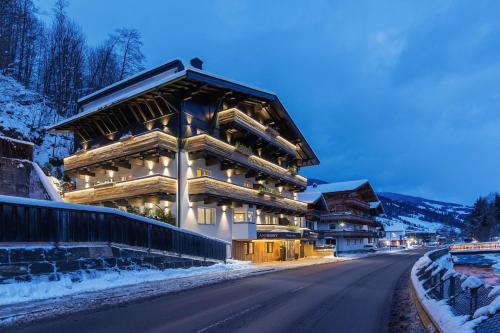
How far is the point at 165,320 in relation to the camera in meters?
9.39

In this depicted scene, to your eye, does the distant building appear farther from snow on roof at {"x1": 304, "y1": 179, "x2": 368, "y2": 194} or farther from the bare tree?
the bare tree

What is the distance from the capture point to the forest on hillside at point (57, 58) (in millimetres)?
54500

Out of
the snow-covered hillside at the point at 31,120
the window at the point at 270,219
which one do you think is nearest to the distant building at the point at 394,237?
the window at the point at 270,219

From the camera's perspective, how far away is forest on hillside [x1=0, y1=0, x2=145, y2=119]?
54.5 metres

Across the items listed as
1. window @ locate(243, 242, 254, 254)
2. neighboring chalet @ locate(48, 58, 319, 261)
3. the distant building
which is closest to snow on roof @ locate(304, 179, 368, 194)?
neighboring chalet @ locate(48, 58, 319, 261)

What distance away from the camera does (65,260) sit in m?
14.1

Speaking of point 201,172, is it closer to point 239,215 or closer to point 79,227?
point 239,215

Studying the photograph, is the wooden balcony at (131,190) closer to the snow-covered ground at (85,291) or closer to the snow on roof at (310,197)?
the snow-covered ground at (85,291)

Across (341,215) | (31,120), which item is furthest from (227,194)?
(341,215)

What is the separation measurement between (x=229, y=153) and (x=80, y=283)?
753 inches

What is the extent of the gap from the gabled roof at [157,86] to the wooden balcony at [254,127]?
6.68 ft

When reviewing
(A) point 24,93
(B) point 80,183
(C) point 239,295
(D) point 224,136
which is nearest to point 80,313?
(C) point 239,295

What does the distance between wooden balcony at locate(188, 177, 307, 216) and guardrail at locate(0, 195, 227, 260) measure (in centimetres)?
700

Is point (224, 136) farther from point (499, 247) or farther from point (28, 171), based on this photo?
point (499, 247)
